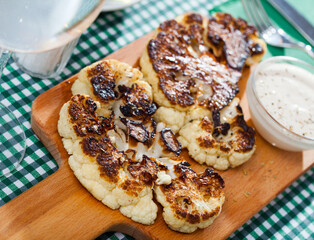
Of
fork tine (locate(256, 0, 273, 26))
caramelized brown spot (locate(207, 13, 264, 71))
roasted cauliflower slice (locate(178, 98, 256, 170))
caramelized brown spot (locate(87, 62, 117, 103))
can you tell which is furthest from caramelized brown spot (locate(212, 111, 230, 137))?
fork tine (locate(256, 0, 273, 26))

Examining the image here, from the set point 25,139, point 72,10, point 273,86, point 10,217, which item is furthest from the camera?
point 273,86

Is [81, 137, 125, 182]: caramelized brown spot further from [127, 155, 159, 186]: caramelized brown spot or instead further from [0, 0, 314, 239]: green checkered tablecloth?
[0, 0, 314, 239]: green checkered tablecloth

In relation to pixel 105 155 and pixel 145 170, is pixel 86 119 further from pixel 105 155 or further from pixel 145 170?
pixel 145 170

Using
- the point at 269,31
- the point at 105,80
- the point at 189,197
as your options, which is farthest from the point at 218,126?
the point at 269,31

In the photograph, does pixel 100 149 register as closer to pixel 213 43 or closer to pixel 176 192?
pixel 176 192

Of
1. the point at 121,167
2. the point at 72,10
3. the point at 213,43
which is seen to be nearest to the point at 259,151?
the point at 213,43
